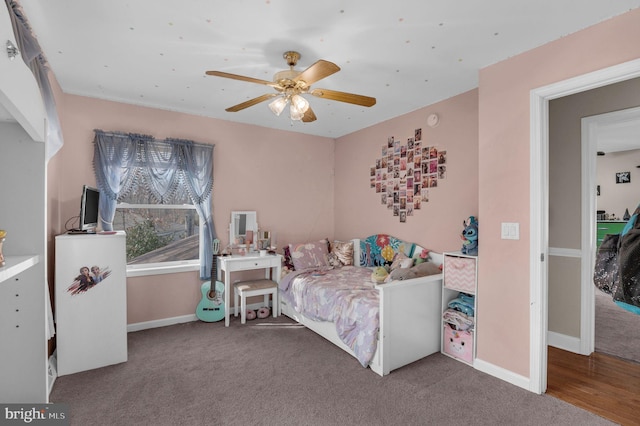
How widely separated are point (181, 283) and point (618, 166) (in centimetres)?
830

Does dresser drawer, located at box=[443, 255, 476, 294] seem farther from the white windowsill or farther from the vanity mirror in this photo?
the white windowsill

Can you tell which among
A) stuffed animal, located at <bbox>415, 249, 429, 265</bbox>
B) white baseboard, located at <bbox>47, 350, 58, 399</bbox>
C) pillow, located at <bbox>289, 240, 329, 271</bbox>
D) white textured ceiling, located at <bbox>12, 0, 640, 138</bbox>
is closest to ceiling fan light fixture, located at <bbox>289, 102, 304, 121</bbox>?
white textured ceiling, located at <bbox>12, 0, 640, 138</bbox>

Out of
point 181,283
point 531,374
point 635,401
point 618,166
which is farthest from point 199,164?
point 618,166

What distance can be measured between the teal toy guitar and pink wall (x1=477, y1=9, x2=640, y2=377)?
2.71 metres

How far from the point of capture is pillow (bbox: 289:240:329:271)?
4.08m

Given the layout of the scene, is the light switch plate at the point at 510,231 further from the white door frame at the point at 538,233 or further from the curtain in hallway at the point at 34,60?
the curtain in hallway at the point at 34,60

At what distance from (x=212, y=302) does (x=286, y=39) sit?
2882 mm

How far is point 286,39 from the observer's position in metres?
2.21

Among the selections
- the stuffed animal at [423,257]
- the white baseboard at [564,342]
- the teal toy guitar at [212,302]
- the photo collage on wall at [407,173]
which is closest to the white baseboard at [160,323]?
the teal toy guitar at [212,302]

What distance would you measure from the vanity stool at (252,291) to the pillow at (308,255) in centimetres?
41

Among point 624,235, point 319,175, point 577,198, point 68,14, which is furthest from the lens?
point 319,175

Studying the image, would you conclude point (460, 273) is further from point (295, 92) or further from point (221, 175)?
point (221, 175)

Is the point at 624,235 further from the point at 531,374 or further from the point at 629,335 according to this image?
the point at 629,335

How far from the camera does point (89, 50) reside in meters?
2.38
